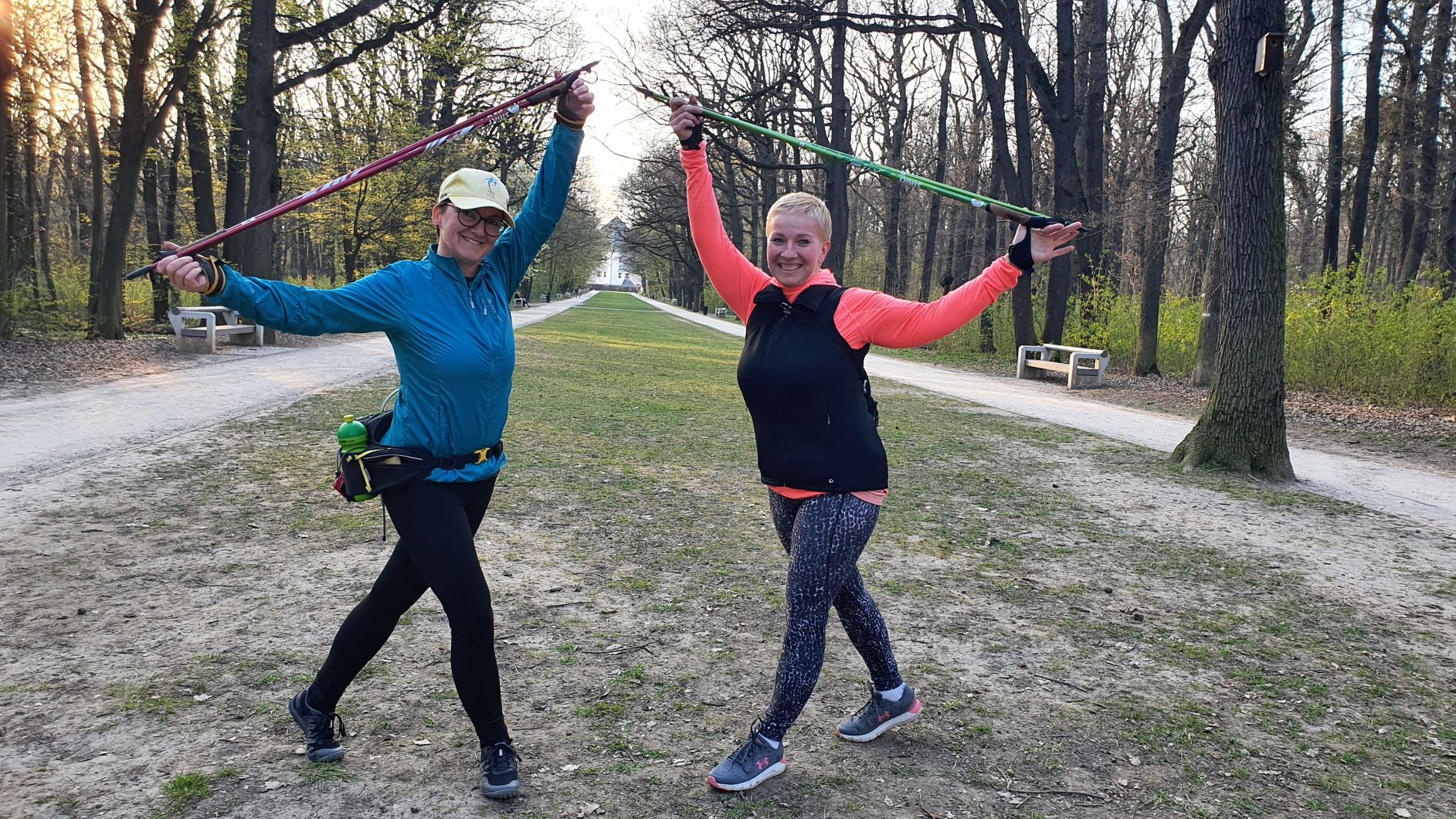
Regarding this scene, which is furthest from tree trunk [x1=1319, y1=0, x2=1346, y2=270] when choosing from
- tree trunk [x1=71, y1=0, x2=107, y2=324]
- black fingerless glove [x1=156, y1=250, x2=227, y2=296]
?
tree trunk [x1=71, y1=0, x2=107, y2=324]

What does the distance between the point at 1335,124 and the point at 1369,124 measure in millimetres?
1577

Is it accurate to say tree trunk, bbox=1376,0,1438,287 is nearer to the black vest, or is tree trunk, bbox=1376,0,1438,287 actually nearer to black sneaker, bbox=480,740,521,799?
the black vest

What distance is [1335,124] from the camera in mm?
23422

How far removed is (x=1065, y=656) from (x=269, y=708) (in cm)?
346

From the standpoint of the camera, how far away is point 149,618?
439 centimetres

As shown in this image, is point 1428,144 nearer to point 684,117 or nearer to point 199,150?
point 684,117

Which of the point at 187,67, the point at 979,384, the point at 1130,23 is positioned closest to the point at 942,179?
the point at 1130,23

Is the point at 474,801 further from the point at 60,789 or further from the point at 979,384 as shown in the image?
the point at 979,384

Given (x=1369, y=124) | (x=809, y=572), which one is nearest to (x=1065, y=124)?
(x=1369, y=124)

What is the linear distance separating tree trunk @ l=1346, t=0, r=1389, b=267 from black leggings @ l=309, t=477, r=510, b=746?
23011 mm

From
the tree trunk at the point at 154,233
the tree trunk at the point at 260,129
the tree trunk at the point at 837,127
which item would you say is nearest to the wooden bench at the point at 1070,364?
the tree trunk at the point at 837,127

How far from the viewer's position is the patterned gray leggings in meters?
2.99

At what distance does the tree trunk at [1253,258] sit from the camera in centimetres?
868

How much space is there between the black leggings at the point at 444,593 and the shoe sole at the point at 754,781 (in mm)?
719
